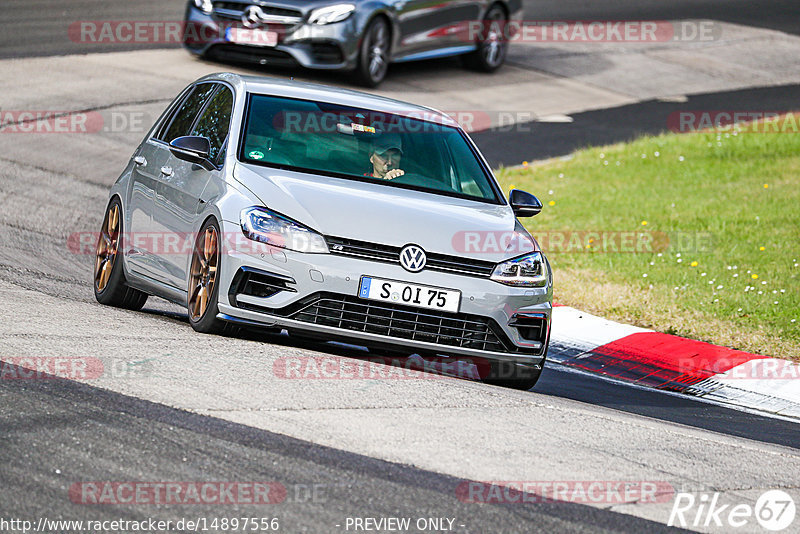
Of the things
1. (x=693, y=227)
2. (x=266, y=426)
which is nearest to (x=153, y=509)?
(x=266, y=426)

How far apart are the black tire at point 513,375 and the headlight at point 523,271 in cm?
51

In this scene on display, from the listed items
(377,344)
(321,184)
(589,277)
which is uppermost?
(321,184)

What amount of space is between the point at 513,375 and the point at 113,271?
290cm

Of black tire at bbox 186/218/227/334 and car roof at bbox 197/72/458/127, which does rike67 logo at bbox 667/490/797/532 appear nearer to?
black tire at bbox 186/218/227/334

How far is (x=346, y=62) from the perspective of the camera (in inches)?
728

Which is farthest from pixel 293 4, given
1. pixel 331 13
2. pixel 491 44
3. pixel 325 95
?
pixel 325 95

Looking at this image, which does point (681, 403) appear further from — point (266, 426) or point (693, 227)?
point (693, 227)

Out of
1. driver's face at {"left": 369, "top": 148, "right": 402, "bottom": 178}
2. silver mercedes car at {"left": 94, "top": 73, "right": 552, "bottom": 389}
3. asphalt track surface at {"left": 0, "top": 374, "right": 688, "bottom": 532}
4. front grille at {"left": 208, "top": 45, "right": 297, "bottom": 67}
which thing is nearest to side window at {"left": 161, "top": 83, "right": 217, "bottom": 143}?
silver mercedes car at {"left": 94, "top": 73, "right": 552, "bottom": 389}

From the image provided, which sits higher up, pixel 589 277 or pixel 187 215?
pixel 187 215

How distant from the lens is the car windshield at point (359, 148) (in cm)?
798

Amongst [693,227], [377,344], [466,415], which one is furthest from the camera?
[693,227]

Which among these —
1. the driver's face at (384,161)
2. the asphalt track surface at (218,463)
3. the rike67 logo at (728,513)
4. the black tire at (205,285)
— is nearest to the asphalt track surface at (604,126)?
the driver's face at (384,161)

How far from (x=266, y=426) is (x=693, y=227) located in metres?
8.86

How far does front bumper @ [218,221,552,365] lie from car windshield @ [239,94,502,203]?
95cm
